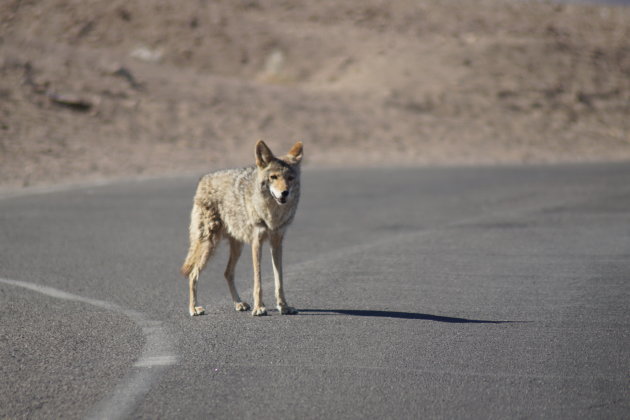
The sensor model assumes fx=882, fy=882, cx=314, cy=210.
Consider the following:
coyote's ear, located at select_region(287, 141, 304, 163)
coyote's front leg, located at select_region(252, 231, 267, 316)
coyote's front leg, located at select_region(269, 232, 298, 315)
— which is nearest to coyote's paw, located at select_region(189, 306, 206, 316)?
coyote's front leg, located at select_region(252, 231, 267, 316)

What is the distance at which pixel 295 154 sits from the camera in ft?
28.1

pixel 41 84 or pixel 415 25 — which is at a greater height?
pixel 415 25

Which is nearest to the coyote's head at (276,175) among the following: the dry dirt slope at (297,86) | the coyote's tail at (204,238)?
the coyote's tail at (204,238)

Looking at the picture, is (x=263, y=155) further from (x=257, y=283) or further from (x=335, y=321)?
(x=335, y=321)

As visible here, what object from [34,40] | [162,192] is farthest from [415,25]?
[162,192]

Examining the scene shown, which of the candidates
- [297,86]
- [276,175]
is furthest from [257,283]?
[297,86]

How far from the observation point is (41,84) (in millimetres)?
30734

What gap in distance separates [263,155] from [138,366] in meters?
2.50

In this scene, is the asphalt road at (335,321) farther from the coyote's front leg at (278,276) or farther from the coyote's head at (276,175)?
the coyote's head at (276,175)

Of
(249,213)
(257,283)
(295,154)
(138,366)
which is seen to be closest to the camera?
(138,366)

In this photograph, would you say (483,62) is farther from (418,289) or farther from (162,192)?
(418,289)

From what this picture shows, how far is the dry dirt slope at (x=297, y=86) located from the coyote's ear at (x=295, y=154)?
14084 millimetres

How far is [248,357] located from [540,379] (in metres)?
2.12

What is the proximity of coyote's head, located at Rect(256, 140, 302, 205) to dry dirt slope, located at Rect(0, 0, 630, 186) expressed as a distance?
1433 cm
